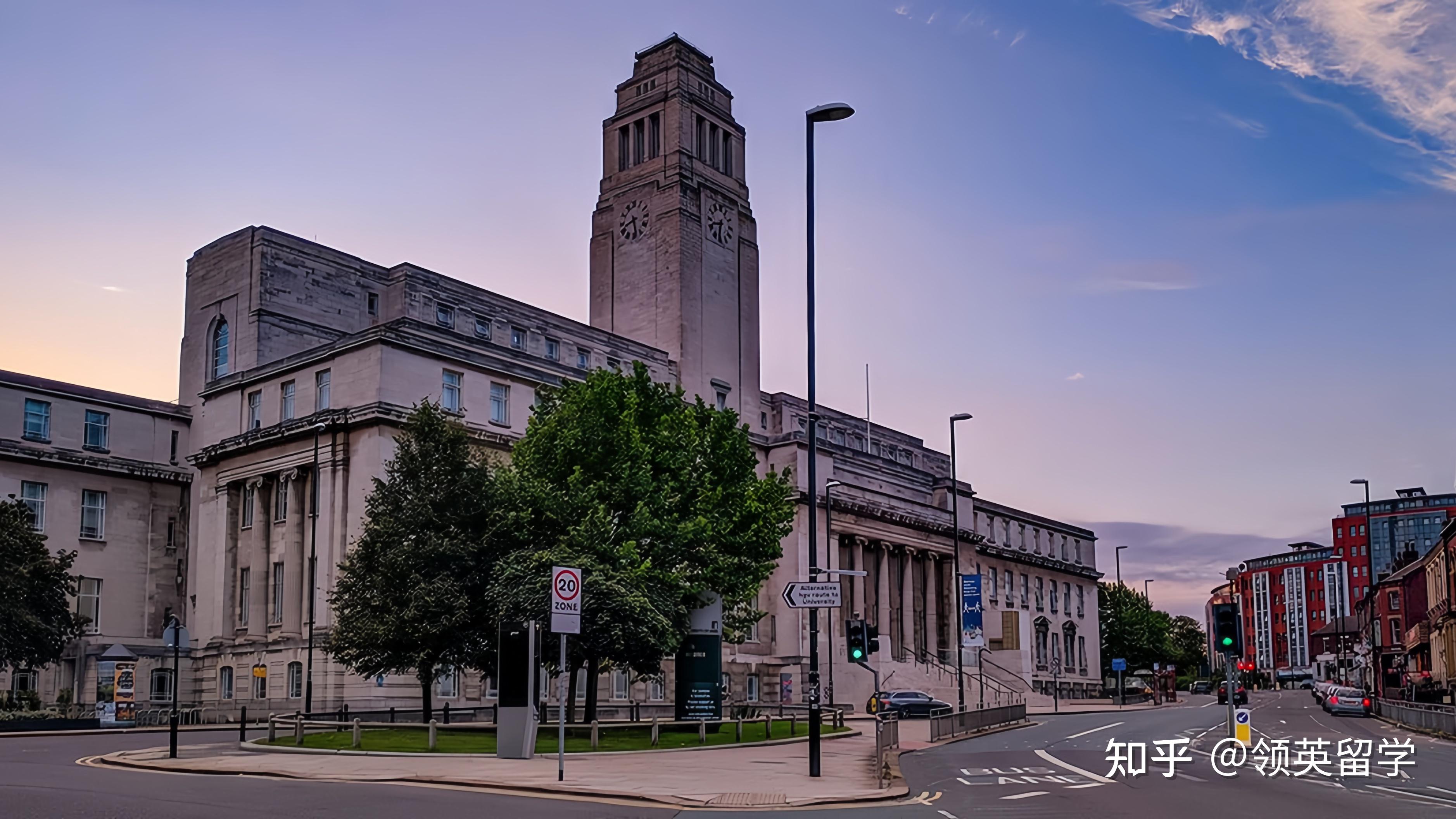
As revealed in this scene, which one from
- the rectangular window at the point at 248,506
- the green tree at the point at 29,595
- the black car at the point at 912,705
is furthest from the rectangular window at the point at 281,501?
the black car at the point at 912,705

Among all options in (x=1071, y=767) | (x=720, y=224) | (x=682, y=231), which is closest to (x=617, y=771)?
(x=1071, y=767)

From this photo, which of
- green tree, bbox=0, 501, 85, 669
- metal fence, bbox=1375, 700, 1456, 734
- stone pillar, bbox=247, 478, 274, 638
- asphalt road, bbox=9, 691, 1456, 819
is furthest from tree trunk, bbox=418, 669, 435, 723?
metal fence, bbox=1375, 700, 1456, 734

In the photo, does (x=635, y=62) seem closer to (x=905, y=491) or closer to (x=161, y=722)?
(x=905, y=491)

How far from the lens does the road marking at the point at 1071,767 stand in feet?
86.3

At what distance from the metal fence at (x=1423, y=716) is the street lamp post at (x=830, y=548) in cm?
2613

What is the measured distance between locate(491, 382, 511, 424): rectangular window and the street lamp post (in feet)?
56.9

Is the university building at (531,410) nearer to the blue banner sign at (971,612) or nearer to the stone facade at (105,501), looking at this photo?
the stone facade at (105,501)

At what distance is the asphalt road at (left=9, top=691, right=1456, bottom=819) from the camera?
19.1 meters

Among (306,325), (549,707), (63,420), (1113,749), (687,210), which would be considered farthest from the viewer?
(687,210)

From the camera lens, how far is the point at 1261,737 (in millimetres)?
42688

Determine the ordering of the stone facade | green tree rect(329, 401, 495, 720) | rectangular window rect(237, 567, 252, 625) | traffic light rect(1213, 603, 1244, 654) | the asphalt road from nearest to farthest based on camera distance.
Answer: the asphalt road → traffic light rect(1213, 603, 1244, 654) → green tree rect(329, 401, 495, 720) → the stone facade → rectangular window rect(237, 567, 252, 625)

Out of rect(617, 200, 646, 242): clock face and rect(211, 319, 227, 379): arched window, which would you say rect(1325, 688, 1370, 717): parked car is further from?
rect(211, 319, 227, 379): arched window

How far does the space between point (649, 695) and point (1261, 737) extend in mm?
35090

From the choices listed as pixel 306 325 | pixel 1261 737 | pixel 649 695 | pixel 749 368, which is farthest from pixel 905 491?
pixel 1261 737
